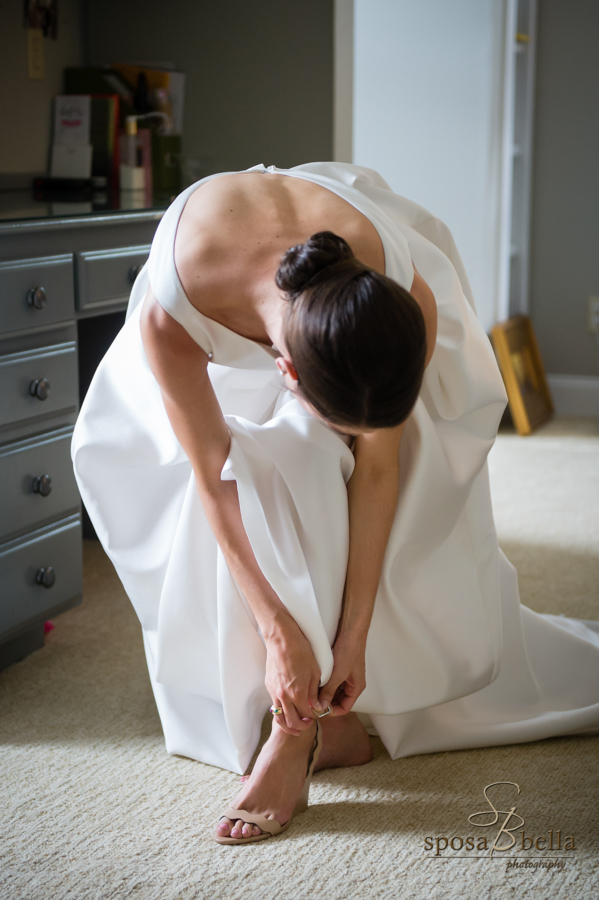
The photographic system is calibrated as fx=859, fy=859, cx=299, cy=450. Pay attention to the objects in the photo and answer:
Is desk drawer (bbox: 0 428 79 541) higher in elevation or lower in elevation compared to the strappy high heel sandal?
higher

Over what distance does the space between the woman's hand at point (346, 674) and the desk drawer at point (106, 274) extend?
0.80 meters

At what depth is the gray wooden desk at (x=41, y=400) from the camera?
1353mm

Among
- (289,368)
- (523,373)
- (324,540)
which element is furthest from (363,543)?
(523,373)

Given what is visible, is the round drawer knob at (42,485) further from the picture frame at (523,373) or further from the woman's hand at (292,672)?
the picture frame at (523,373)

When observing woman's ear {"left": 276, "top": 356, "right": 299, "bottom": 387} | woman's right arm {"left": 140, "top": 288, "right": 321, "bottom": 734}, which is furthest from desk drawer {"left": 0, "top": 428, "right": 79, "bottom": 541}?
woman's ear {"left": 276, "top": 356, "right": 299, "bottom": 387}

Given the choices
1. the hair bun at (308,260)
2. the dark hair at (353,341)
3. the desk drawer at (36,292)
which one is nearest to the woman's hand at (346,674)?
the dark hair at (353,341)

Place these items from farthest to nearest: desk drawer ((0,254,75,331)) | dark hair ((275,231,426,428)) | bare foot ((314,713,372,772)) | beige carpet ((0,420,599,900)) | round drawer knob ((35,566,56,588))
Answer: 1. round drawer knob ((35,566,56,588))
2. desk drawer ((0,254,75,331))
3. bare foot ((314,713,372,772))
4. beige carpet ((0,420,599,900))
5. dark hair ((275,231,426,428))

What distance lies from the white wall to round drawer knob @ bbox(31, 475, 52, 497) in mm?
1894

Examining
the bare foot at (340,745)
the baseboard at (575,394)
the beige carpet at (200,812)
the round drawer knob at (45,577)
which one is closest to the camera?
the beige carpet at (200,812)

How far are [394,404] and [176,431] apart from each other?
1.16 ft

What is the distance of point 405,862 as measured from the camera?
1003mm

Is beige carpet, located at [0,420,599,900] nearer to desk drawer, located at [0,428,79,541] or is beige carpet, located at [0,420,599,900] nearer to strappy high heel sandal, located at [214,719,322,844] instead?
strappy high heel sandal, located at [214,719,322,844]

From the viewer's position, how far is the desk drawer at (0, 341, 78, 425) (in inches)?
53.2

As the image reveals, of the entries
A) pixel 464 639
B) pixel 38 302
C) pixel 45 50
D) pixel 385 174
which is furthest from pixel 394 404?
pixel 385 174
